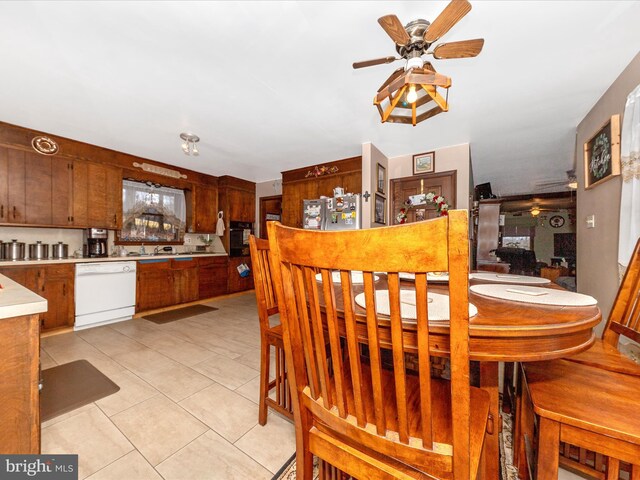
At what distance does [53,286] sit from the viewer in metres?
2.98

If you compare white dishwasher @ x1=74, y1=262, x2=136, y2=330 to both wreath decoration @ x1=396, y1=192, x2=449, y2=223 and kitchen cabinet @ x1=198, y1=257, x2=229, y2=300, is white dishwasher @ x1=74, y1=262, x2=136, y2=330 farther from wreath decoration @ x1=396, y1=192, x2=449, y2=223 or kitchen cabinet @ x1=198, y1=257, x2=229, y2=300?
wreath decoration @ x1=396, y1=192, x2=449, y2=223

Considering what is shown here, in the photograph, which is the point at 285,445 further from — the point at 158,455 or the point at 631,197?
the point at 631,197

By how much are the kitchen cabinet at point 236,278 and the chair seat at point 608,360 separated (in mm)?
5016

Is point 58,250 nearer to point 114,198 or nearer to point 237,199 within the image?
point 114,198

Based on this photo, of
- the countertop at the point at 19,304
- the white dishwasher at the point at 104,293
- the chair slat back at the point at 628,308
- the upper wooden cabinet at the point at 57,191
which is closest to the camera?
the countertop at the point at 19,304

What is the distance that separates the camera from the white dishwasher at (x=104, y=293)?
10.3 feet

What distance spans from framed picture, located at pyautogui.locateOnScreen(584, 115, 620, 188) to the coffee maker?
233 inches

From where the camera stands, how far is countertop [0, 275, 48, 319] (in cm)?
86

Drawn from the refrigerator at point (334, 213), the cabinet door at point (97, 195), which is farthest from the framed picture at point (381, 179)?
the cabinet door at point (97, 195)

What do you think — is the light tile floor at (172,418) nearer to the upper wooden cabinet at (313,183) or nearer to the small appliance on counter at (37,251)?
the small appliance on counter at (37,251)

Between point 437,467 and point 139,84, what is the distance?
3.08 metres

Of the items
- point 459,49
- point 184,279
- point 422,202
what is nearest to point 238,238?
point 184,279

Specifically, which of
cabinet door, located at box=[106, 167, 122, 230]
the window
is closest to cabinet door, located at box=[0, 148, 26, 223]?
cabinet door, located at box=[106, 167, 122, 230]

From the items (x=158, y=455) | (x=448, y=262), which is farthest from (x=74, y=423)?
(x=448, y=262)
